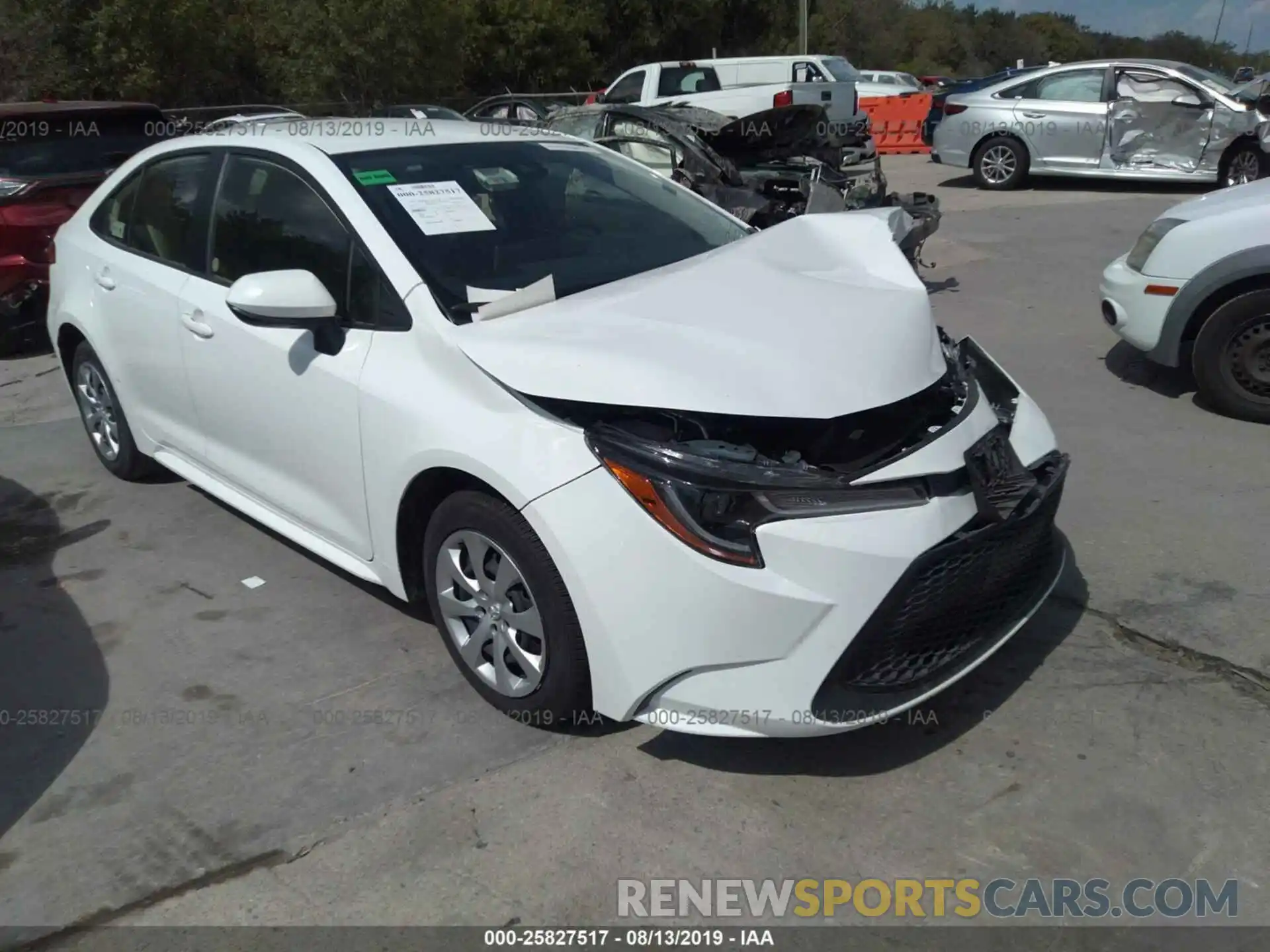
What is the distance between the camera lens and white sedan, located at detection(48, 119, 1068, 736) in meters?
2.75

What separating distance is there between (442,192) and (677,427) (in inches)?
54.7

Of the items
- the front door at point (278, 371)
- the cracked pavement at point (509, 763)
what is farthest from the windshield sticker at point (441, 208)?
the cracked pavement at point (509, 763)

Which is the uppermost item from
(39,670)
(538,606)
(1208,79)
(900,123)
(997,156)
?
(1208,79)

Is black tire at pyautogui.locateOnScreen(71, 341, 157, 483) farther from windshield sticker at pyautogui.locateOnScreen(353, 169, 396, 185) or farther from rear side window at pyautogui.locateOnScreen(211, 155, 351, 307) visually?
windshield sticker at pyautogui.locateOnScreen(353, 169, 396, 185)

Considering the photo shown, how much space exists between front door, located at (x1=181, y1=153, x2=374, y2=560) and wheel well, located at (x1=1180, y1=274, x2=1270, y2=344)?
170 inches

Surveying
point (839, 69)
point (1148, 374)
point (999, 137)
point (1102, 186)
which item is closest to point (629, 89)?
point (839, 69)

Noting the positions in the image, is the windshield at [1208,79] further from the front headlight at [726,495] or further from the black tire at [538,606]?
the black tire at [538,606]

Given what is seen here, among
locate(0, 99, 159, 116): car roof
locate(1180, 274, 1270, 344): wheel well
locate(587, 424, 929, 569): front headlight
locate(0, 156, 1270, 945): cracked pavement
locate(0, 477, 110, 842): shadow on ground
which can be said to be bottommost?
locate(0, 477, 110, 842): shadow on ground

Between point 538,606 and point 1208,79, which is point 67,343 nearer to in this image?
point 538,606

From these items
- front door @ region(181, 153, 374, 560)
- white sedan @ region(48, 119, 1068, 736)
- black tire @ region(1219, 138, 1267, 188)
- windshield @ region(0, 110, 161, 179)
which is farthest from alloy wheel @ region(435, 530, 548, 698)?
black tire @ region(1219, 138, 1267, 188)

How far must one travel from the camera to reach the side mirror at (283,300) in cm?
336

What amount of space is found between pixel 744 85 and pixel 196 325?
50.9 ft

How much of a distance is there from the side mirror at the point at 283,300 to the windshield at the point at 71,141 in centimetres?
593

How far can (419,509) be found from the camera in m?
3.42
